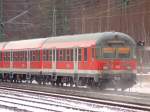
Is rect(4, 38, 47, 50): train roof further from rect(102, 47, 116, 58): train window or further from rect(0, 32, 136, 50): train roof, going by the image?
rect(102, 47, 116, 58): train window

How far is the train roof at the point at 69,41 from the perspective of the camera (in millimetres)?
28139

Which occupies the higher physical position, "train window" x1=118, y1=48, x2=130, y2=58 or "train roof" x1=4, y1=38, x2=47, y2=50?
"train roof" x1=4, y1=38, x2=47, y2=50

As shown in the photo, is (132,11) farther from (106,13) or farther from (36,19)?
(36,19)

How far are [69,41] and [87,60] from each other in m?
3.14

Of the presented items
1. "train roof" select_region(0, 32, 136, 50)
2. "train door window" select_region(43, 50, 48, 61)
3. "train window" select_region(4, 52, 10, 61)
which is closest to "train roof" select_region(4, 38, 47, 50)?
"train roof" select_region(0, 32, 136, 50)

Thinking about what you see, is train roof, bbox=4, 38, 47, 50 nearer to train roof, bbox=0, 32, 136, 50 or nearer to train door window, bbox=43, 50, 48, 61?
train roof, bbox=0, 32, 136, 50

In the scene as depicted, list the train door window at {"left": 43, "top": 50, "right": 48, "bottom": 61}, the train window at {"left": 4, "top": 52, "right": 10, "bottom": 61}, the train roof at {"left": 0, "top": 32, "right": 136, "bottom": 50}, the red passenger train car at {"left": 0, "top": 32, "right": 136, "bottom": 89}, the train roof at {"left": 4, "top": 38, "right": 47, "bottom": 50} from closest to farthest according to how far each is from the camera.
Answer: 1. the red passenger train car at {"left": 0, "top": 32, "right": 136, "bottom": 89}
2. the train roof at {"left": 0, "top": 32, "right": 136, "bottom": 50}
3. the train door window at {"left": 43, "top": 50, "right": 48, "bottom": 61}
4. the train roof at {"left": 4, "top": 38, "right": 47, "bottom": 50}
5. the train window at {"left": 4, "top": 52, "right": 10, "bottom": 61}

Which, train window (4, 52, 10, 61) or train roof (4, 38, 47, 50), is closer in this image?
train roof (4, 38, 47, 50)

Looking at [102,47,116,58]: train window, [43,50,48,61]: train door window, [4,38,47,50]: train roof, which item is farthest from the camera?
[4,38,47,50]: train roof

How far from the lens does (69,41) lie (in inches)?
1228

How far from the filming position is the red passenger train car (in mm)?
27688

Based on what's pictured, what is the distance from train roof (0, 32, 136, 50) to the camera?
28139mm

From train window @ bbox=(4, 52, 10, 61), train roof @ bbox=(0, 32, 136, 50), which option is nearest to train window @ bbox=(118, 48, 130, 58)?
train roof @ bbox=(0, 32, 136, 50)

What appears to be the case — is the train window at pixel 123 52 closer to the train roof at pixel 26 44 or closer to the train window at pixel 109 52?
the train window at pixel 109 52
